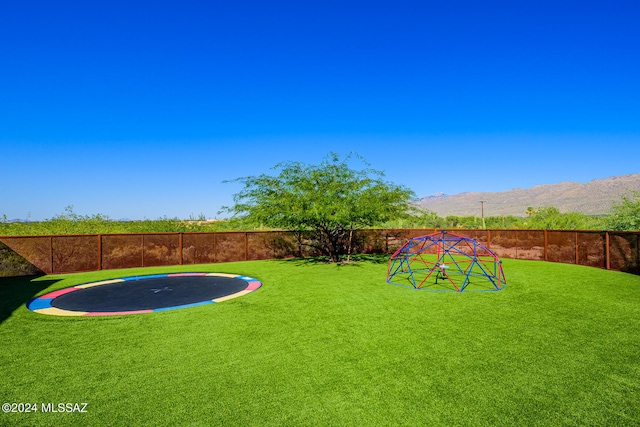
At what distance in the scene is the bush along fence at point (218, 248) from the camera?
13812 mm

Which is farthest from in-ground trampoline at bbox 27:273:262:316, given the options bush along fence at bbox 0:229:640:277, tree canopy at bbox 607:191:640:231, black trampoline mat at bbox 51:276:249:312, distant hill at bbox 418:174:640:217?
distant hill at bbox 418:174:640:217

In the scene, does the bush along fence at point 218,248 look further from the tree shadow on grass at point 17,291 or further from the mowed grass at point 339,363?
the mowed grass at point 339,363

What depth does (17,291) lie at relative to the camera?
1070 cm

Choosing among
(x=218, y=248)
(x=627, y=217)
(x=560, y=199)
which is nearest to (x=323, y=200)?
(x=218, y=248)

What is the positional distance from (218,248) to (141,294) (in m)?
7.59

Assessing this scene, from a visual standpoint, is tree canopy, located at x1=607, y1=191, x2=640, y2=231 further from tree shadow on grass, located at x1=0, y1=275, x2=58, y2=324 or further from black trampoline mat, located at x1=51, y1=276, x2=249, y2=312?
tree shadow on grass, located at x1=0, y1=275, x2=58, y2=324

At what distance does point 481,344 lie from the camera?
18.9 feet

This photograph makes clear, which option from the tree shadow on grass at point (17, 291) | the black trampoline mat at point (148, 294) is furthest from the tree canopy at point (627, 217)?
the tree shadow on grass at point (17, 291)

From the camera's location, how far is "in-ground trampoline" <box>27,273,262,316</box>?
8.45m

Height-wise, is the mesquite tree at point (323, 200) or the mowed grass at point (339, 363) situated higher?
the mesquite tree at point (323, 200)

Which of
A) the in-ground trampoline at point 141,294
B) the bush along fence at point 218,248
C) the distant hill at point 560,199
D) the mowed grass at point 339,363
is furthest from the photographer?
the distant hill at point 560,199

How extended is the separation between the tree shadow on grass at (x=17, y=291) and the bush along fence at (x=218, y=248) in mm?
1180

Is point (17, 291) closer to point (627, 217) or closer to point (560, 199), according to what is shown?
point (627, 217)

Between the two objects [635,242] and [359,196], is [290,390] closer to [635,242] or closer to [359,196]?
[359,196]
